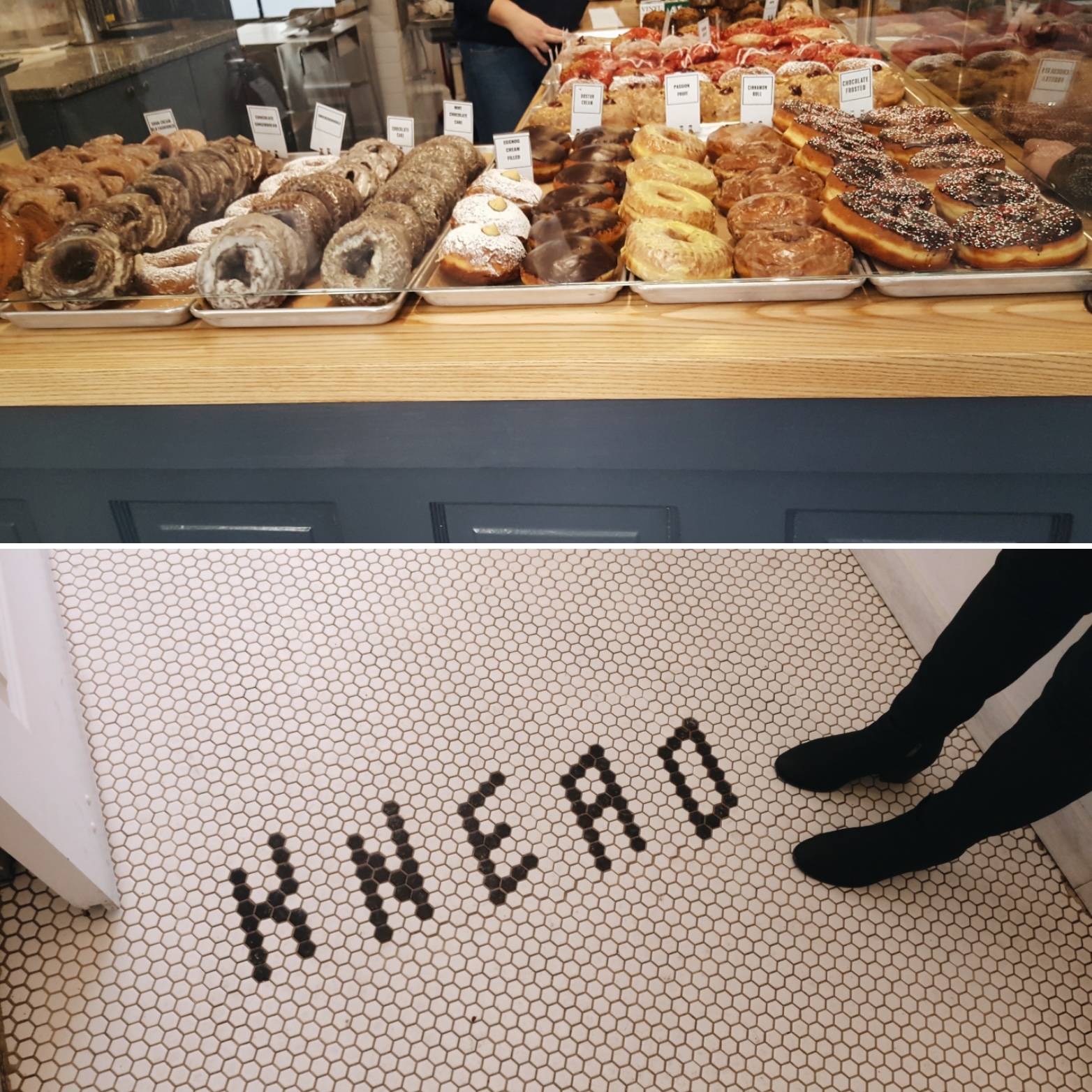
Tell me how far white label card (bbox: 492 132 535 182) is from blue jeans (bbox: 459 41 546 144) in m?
0.89

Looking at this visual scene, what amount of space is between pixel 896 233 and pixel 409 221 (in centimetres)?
61

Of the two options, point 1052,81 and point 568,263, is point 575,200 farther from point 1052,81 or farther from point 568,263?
point 1052,81

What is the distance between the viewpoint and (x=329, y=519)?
1.25 metres

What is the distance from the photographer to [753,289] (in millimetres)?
1045

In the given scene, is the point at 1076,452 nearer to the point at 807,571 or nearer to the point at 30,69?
the point at 807,571

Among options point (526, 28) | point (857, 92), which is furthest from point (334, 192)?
point (526, 28)

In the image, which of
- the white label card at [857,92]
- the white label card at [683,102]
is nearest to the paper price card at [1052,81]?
the white label card at [857,92]

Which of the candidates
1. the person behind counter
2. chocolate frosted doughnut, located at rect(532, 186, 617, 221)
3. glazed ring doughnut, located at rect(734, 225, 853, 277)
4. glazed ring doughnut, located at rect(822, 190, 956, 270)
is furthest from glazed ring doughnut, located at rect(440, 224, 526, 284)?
the person behind counter

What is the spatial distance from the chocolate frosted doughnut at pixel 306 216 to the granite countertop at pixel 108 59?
57 centimetres

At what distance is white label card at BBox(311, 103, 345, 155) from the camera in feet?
5.07

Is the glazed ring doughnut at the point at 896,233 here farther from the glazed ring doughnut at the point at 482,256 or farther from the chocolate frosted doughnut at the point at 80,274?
the chocolate frosted doughnut at the point at 80,274

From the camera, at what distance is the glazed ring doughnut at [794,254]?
104cm

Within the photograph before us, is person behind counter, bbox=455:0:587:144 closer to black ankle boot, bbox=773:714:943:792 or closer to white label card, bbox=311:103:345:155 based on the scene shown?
white label card, bbox=311:103:345:155

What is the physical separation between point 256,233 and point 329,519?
14.7 inches
